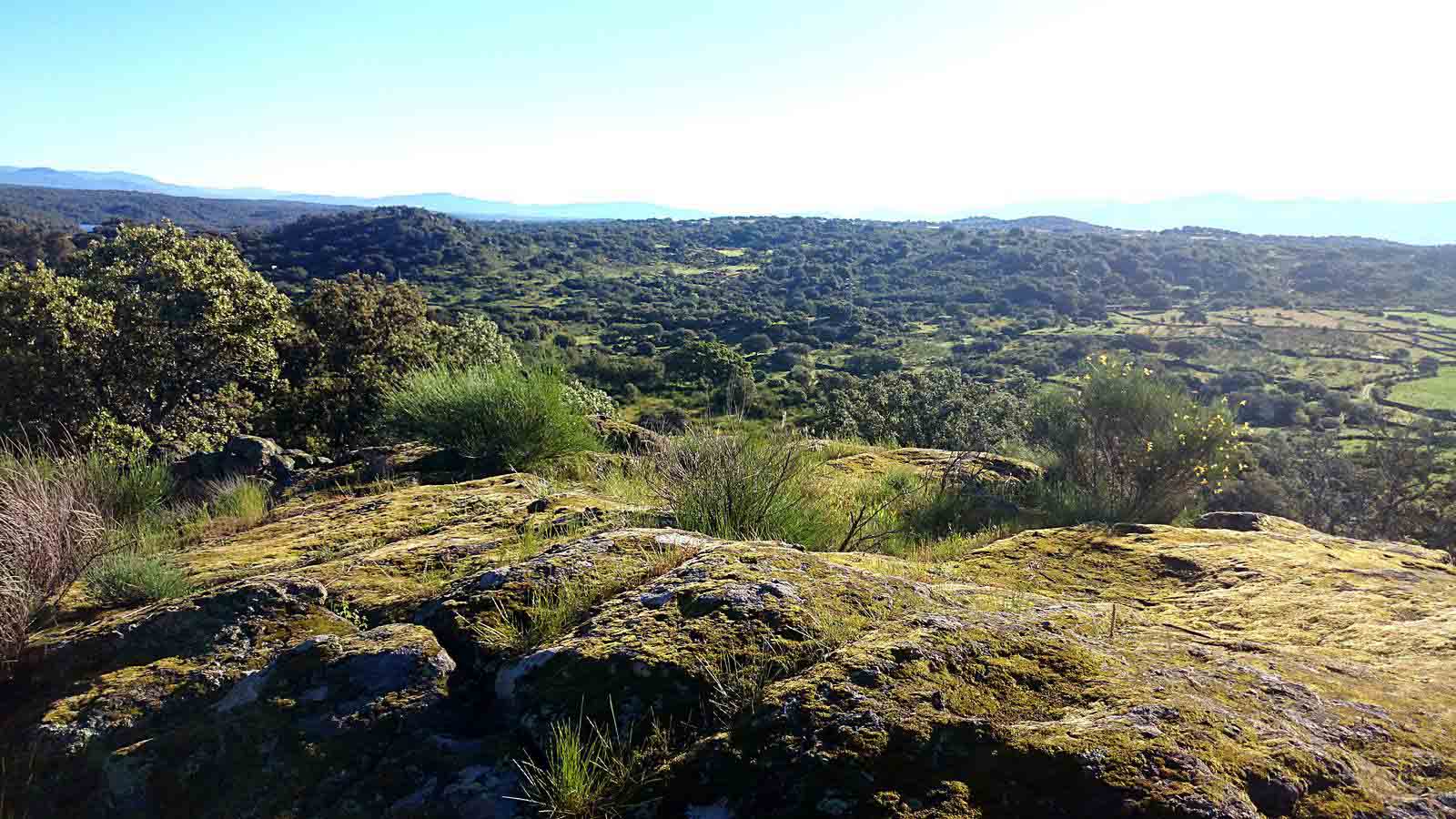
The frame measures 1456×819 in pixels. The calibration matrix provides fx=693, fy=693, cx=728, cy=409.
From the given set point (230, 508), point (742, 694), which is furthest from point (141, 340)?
point (742, 694)

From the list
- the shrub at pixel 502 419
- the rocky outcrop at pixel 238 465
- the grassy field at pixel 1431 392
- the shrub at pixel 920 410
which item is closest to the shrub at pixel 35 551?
the rocky outcrop at pixel 238 465

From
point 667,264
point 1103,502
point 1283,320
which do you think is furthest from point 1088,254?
point 1103,502

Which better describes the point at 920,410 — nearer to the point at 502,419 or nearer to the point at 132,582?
the point at 502,419

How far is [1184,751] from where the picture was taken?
1.80 m

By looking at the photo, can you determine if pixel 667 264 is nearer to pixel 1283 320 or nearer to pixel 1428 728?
pixel 1283 320

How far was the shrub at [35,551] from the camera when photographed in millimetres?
2818

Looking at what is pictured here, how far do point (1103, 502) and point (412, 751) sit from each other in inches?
278

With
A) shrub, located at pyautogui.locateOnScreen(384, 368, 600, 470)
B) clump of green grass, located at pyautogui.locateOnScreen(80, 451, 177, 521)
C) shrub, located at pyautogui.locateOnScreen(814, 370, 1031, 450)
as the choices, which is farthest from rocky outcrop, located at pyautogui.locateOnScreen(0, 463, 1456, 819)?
shrub, located at pyautogui.locateOnScreen(814, 370, 1031, 450)

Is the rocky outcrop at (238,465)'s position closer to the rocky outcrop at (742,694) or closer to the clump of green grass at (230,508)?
the clump of green grass at (230,508)

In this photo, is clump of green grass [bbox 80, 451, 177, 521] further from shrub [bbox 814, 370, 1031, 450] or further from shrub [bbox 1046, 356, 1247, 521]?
shrub [bbox 814, 370, 1031, 450]

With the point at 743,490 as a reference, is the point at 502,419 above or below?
below

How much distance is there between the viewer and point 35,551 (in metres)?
3.29

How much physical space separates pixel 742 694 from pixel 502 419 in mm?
5604

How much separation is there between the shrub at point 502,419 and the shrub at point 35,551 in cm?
324
